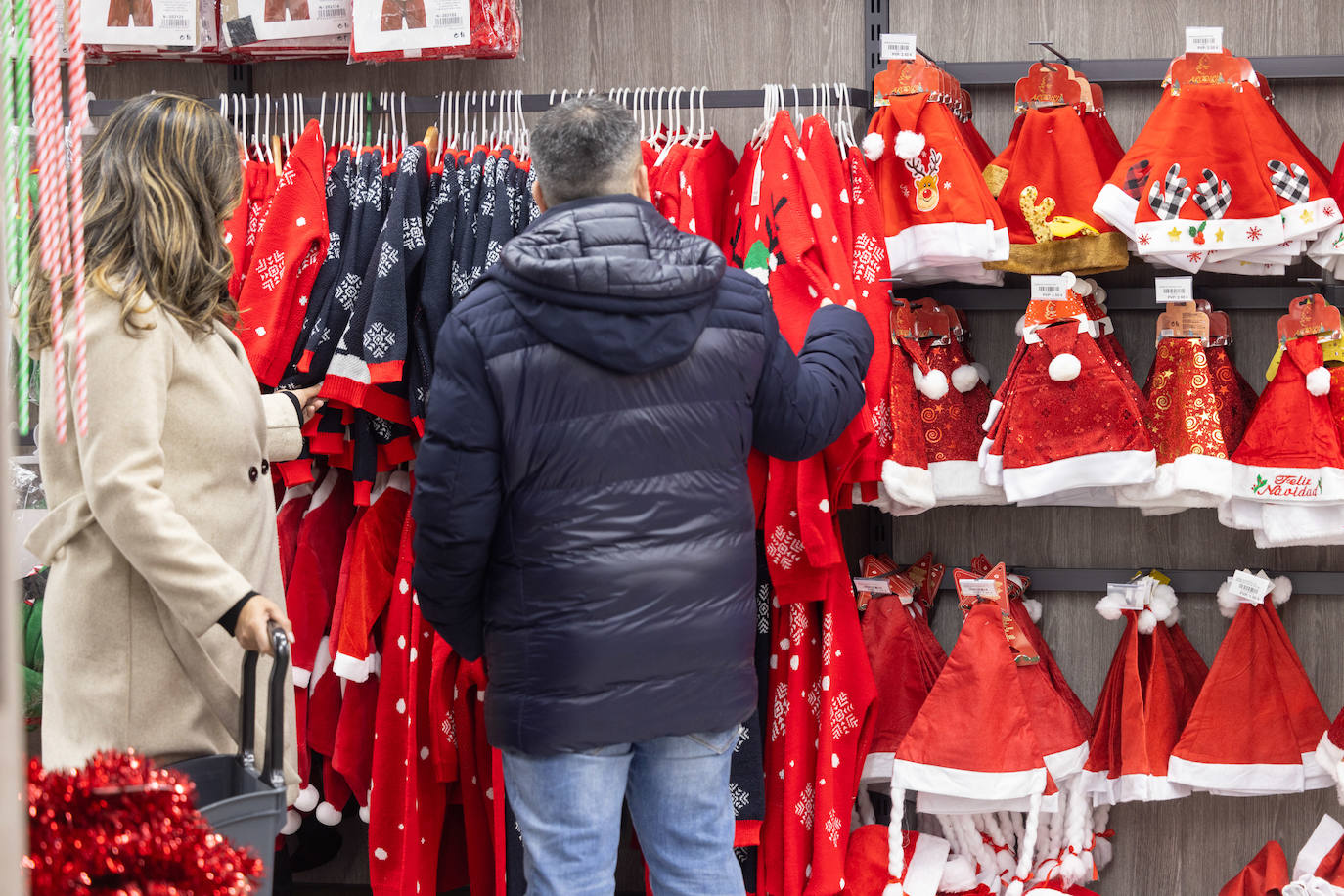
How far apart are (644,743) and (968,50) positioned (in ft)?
5.88

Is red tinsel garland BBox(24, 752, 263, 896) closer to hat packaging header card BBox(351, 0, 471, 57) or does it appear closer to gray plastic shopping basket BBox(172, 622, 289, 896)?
gray plastic shopping basket BBox(172, 622, 289, 896)

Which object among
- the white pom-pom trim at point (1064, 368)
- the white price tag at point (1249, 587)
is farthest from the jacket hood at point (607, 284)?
the white price tag at point (1249, 587)

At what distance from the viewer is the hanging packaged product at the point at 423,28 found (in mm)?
2582

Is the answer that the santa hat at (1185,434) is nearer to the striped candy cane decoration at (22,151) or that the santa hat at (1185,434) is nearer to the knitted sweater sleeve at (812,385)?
the knitted sweater sleeve at (812,385)

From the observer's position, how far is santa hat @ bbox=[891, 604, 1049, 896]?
98.0 inches

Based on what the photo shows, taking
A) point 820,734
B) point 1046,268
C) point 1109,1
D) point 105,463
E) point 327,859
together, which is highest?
point 1109,1

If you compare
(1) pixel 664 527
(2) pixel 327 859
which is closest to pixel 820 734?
(1) pixel 664 527

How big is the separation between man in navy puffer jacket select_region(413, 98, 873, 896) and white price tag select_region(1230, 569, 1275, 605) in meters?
1.32

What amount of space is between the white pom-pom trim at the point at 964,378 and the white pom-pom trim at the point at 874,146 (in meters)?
0.46

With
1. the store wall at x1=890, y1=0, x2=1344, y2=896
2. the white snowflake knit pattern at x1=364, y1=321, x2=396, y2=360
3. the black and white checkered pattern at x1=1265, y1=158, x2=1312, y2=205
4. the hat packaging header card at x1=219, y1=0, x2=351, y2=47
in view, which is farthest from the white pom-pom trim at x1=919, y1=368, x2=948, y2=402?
the hat packaging header card at x1=219, y1=0, x2=351, y2=47

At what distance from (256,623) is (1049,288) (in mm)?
1605

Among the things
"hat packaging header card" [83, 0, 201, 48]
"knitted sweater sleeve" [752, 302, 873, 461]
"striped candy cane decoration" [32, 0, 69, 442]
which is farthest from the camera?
"hat packaging header card" [83, 0, 201, 48]

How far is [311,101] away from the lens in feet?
9.43

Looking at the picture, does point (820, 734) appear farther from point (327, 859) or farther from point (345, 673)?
point (327, 859)
